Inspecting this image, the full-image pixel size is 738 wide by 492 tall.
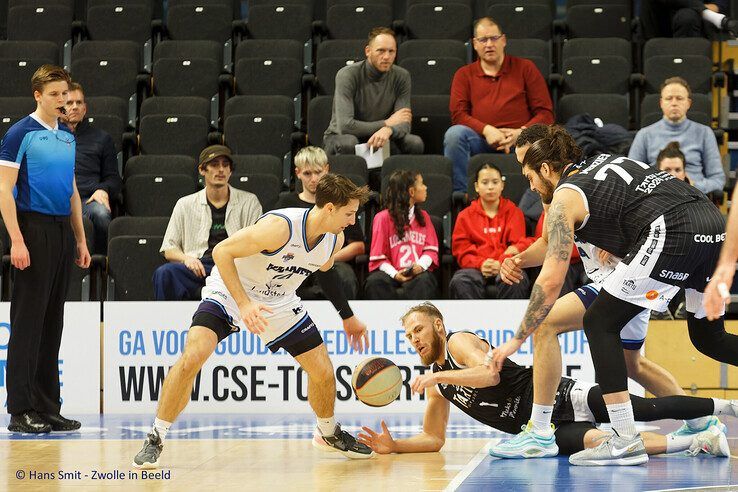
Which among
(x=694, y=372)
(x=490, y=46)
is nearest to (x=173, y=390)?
(x=694, y=372)

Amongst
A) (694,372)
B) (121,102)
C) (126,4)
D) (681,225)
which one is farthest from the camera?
(126,4)

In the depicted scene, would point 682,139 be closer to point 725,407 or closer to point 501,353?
point 725,407

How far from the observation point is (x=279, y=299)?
227 inches

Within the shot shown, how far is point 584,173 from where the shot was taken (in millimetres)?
5234

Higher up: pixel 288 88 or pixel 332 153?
pixel 288 88

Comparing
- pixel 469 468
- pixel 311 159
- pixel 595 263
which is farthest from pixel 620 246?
pixel 311 159

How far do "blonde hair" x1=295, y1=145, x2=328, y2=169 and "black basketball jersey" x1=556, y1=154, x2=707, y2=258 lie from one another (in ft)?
11.6

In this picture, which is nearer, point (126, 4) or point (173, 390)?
point (173, 390)

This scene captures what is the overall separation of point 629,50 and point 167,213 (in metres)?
4.62

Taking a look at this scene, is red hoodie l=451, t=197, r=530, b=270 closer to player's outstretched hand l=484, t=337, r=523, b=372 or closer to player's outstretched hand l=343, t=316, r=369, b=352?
player's outstretched hand l=343, t=316, r=369, b=352

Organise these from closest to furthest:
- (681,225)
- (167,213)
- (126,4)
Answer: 1. (681,225)
2. (167,213)
3. (126,4)

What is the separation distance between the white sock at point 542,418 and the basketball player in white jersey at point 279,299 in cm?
88

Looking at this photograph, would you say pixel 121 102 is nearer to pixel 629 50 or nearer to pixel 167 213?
pixel 167 213

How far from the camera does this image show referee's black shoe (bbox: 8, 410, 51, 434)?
6863mm
